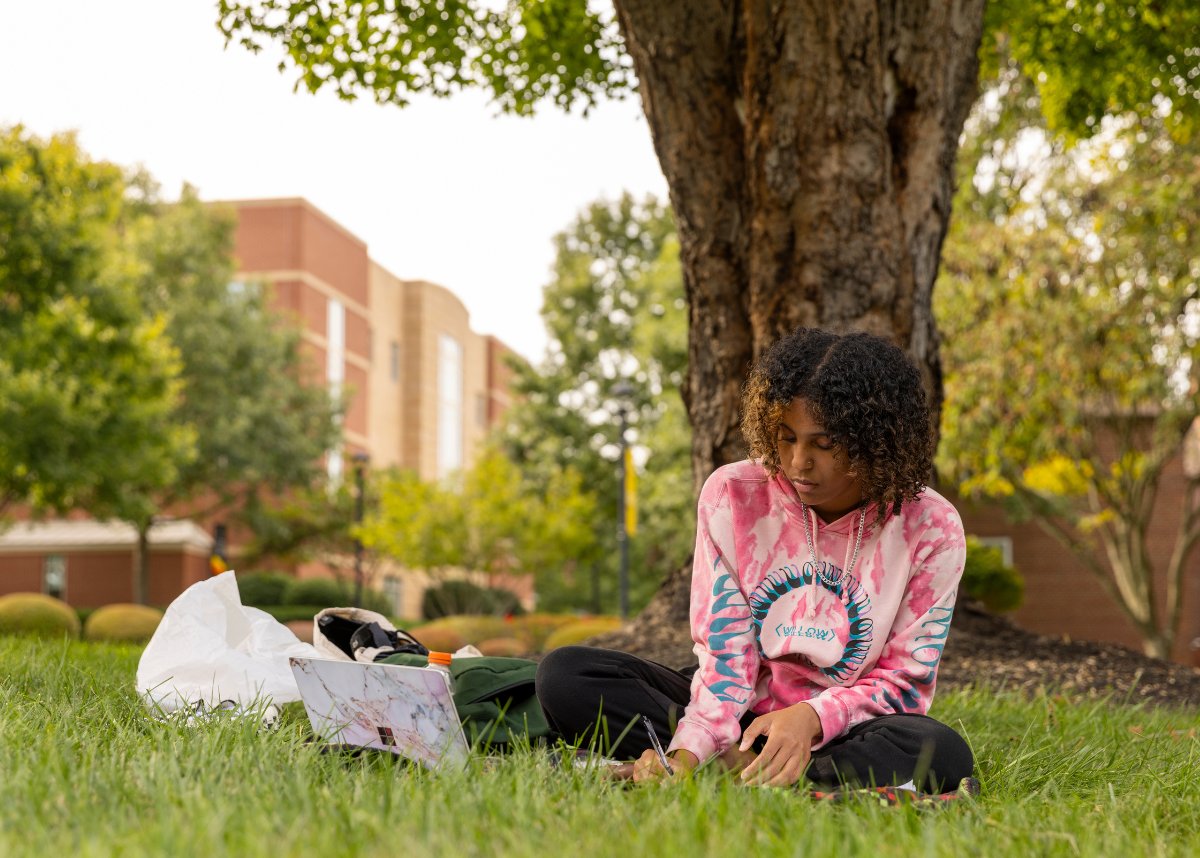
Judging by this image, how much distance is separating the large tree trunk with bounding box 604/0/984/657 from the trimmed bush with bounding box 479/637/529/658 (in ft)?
30.2

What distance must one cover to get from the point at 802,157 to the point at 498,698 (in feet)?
11.8

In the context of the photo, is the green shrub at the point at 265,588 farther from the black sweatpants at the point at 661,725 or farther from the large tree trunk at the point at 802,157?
the black sweatpants at the point at 661,725

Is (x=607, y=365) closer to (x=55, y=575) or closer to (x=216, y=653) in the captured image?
(x=55, y=575)

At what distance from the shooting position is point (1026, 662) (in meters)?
7.52

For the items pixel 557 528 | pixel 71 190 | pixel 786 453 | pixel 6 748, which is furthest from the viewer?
pixel 557 528

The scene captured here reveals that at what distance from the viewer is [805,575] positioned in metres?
3.46

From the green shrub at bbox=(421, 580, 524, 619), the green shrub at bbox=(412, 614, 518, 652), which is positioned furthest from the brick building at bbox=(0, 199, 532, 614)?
the green shrub at bbox=(412, 614, 518, 652)

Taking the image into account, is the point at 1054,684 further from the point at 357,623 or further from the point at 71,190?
the point at 71,190

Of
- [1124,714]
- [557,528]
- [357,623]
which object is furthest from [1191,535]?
[357,623]

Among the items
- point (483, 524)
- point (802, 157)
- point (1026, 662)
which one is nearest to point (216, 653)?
point (802, 157)

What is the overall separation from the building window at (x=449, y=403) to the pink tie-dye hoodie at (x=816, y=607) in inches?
1817

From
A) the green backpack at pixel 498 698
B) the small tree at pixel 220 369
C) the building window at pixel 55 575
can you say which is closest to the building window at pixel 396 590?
the small tree at pixel 220 369

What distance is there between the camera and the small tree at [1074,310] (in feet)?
49.6

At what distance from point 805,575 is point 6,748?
1.99 m
